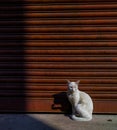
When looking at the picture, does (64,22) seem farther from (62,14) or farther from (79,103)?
(79,103)

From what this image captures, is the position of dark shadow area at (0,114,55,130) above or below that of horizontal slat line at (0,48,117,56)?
below

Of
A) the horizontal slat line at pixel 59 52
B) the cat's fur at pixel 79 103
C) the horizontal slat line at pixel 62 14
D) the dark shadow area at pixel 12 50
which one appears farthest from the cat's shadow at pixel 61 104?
the horizontal slat line at pixel 62 14

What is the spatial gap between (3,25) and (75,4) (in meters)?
1.30

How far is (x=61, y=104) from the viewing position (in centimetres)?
729

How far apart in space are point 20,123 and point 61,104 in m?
0.89

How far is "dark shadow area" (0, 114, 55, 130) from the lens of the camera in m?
6.53

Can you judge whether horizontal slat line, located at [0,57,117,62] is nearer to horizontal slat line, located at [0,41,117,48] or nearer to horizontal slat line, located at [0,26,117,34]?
horizontal slat line, located at [0,41,117,48]

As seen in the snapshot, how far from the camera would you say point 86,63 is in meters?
7.17

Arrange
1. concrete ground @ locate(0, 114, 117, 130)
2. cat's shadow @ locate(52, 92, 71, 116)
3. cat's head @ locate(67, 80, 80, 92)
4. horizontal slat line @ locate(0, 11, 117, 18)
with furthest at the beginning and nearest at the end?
cat's shadow @ locate(52, 92, 71, 116) < horizontal slat line @ locate(0, 11, 117, 18) < cat's head @ locate(67, 80, 80, 92) < concrete ground @ locate(0, 114, 117, 130)

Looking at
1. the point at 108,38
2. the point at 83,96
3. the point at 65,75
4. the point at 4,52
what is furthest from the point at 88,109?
the point at 4,52

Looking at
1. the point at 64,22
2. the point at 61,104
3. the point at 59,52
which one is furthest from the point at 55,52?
the point at 61,104

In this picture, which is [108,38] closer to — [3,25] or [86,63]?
[86,63]

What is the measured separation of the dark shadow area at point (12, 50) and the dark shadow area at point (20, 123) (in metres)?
0.28

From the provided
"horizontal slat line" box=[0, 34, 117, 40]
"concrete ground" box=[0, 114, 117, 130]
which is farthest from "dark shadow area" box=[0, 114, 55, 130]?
"horizontal slat line" box=[0, 34, 117, 40]
